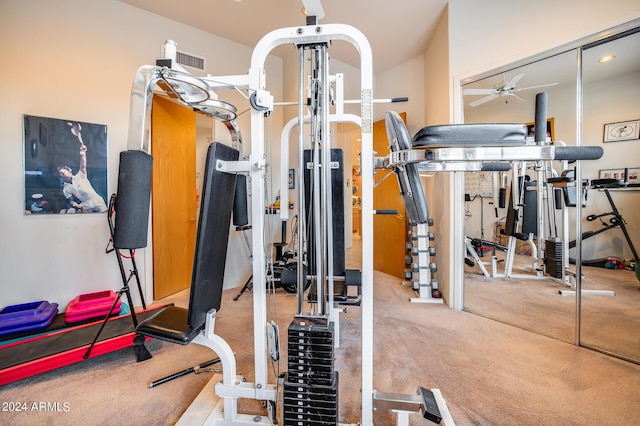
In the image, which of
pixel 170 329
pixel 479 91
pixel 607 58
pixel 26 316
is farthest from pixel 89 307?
pixel 607 58

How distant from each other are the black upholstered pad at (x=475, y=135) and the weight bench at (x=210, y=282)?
2.94 ft

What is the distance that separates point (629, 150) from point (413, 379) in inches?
93.7

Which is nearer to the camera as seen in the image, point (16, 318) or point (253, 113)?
point (253, 113)

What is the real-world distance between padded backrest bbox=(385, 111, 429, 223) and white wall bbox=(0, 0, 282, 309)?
9.02ft

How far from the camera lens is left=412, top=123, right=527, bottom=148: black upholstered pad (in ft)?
3.54

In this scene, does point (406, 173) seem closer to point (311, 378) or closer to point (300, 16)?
point (311, 378)

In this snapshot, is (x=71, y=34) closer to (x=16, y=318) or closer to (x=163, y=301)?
(x=16, y=318)

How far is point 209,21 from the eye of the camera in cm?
308

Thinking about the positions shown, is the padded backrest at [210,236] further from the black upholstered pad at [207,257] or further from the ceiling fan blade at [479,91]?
the ceiling fan blade at [479,91]

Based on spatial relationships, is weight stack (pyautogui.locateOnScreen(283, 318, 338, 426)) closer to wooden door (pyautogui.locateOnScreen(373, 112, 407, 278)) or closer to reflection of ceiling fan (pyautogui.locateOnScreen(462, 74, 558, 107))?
reflection of ceiling fan (pyautogui.locateOnScreen(462, 74, 558, 107))

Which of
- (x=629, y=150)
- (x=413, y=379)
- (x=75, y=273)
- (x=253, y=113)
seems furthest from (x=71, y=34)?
(x=629, y=150)

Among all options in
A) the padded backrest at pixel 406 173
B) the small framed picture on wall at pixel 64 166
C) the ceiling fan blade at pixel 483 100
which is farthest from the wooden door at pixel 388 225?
the small framed picture on wall at pixel 64 166

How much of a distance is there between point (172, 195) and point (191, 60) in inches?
62.0

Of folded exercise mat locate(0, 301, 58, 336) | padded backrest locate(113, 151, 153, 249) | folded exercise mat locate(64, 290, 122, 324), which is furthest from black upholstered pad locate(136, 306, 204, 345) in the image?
folded exercise mat locate(0, 301, 58, 336)
